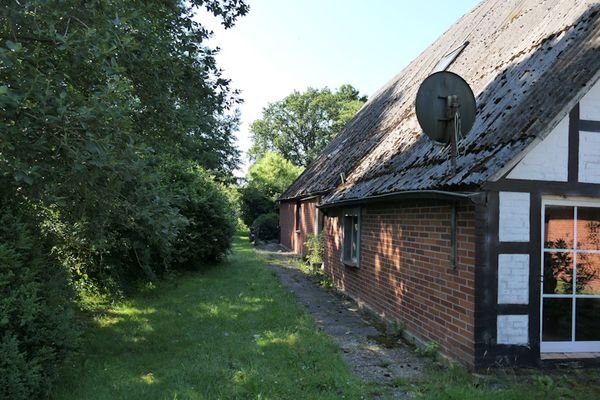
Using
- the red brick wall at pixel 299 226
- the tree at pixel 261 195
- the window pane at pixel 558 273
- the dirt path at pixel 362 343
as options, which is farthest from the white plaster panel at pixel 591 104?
the tree at pixel 261 195

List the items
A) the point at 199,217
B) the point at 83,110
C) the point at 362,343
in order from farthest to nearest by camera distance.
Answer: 1. the point at 199,217
2. the point at 362,343
3. the point at 83,110

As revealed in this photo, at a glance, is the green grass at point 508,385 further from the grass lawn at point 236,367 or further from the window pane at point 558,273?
the window pane at point 558,273

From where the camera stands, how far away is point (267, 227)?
102 feet

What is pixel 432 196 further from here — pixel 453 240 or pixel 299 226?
pixel 299 226

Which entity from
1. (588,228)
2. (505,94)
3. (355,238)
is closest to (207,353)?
(588,228)

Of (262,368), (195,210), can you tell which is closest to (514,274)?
(262,368)

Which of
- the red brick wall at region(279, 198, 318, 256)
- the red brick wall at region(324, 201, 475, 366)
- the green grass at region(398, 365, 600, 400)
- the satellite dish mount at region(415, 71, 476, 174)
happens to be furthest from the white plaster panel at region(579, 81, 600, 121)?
the red brick wall at region(279, 198, 318, 256)

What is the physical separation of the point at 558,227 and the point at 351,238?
5.73 meters

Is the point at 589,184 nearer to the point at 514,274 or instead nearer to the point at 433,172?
the point at 514,274

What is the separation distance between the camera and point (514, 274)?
5332 millimetres

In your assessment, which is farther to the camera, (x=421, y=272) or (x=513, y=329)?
(x=421, y=272)

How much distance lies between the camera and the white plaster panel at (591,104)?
546 centimetres

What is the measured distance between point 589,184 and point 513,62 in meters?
2.32

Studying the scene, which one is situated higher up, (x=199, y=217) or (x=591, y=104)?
(x=591, y=104)
